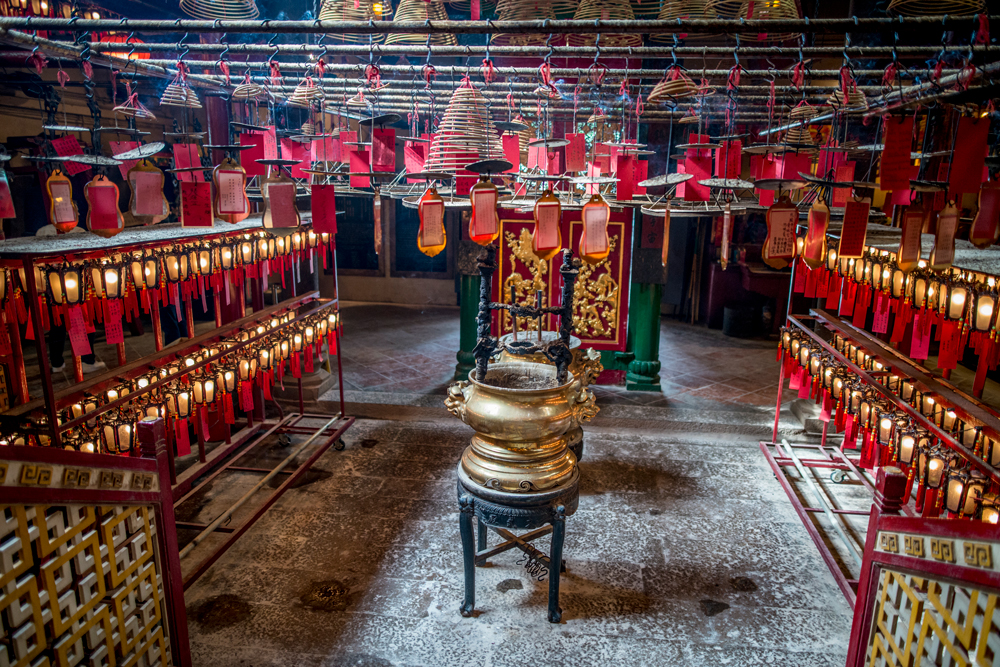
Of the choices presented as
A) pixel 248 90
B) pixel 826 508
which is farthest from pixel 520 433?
pixel 248 90

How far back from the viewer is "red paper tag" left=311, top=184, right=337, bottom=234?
155 inches

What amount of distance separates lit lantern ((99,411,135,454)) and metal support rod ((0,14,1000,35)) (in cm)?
210

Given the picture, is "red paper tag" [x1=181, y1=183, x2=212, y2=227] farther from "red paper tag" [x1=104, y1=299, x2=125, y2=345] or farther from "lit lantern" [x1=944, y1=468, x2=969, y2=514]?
"lit lantern" [x1=944, y1=468, x2=969, y2=514]

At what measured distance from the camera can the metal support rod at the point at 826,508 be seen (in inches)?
154

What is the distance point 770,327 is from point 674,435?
16.8ft

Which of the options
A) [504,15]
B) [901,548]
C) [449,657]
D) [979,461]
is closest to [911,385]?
[979,461]

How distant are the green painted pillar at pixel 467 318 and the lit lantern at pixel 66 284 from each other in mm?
4200

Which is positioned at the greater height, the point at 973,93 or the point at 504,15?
the point at 504,15

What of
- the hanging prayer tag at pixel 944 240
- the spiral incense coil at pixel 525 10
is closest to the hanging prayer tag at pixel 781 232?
the hanging prayer tag at pixel 944 240

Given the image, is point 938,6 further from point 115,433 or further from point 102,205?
point 115,433

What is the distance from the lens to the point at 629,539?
13.4 ft

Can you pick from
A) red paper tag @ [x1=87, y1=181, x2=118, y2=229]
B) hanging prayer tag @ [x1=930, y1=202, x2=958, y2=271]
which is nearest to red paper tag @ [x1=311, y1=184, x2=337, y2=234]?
red paper tag @ [x1=87, y1=181, x2=118, y2=229]

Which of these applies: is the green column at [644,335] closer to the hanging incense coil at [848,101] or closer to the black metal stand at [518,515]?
the hanging incense coil at [848,101]

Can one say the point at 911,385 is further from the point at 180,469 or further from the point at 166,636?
the point at 180,469
